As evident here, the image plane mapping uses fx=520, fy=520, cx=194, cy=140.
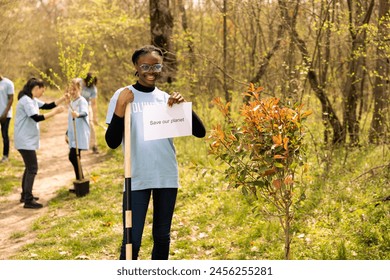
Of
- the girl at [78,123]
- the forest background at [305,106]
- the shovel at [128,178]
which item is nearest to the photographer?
the shovel at [128,178]

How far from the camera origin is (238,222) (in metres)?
6.59

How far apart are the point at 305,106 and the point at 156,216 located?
536 cm

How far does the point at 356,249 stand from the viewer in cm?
528

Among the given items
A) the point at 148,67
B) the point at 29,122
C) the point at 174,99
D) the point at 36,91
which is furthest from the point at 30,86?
the point at 174,99

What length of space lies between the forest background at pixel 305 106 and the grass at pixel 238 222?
19 mm

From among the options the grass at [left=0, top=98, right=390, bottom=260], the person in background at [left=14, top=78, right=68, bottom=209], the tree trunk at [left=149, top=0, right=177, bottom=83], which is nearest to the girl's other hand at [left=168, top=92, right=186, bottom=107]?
the grass at [left=0, top=98, right=390, bottom=260]

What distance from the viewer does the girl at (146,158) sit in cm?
389

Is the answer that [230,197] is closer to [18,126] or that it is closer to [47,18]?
[18,126]

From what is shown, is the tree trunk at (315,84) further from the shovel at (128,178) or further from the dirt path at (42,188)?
the shovel at (128,178)

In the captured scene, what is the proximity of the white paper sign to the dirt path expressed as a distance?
10.0 ft

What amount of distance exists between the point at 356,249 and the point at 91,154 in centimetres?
790

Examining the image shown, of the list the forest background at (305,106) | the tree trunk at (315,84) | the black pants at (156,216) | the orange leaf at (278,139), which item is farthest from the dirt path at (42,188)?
the tree trunk at (315,84)

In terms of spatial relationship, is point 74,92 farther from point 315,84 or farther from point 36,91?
point 315,84
